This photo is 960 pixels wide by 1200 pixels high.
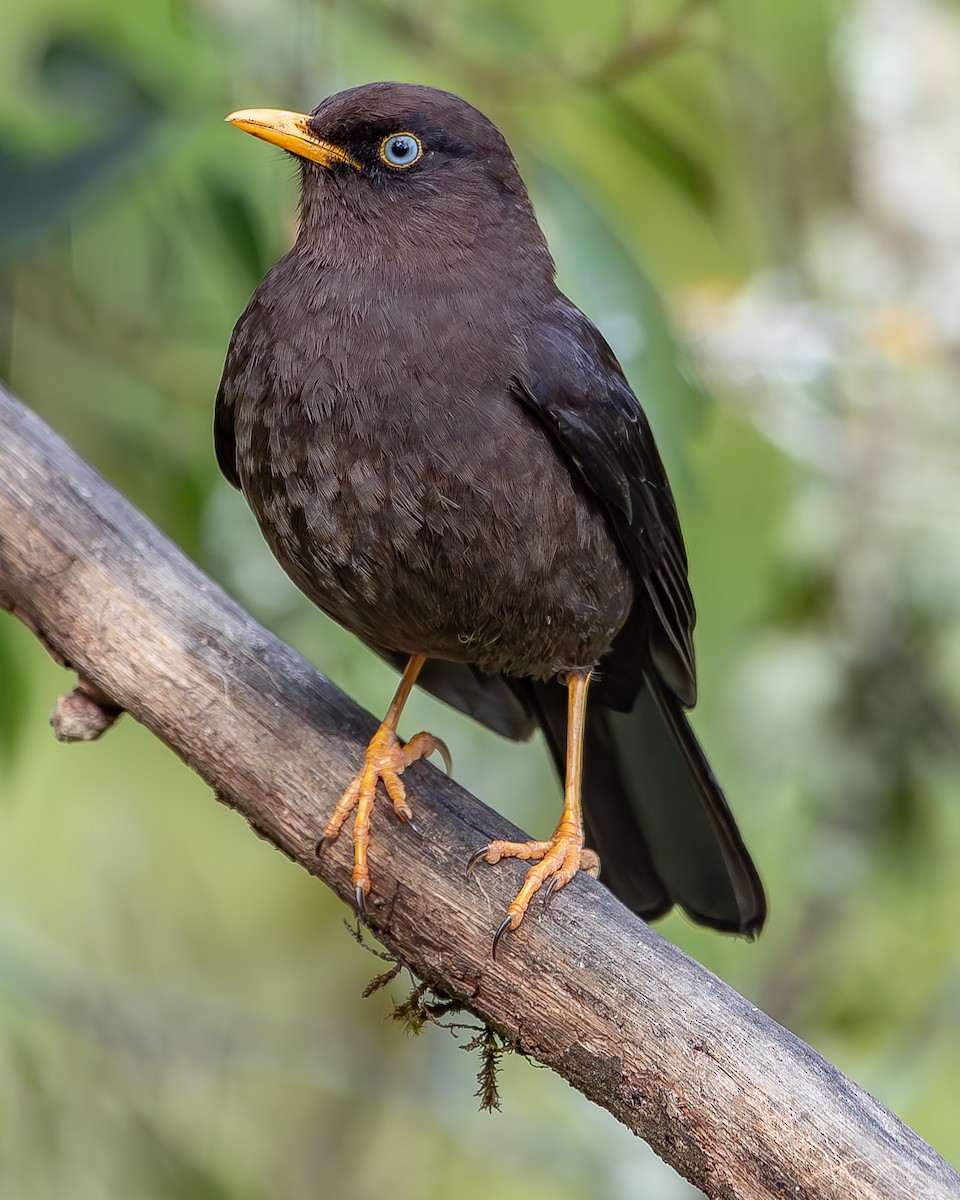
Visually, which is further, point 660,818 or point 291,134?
point 660,818

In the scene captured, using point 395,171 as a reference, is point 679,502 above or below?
above

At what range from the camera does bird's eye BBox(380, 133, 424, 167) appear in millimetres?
3727

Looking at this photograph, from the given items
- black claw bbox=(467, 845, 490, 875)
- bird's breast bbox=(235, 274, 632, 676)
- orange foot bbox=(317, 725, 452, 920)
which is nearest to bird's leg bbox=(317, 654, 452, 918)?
orange foot bbox=(317, 725, 452, 920)

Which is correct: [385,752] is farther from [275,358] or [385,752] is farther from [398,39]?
[398,39]

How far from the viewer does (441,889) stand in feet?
10.8

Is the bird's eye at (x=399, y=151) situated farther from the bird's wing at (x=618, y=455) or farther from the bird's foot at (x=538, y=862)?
the bird's foot at (x=538, y=862)

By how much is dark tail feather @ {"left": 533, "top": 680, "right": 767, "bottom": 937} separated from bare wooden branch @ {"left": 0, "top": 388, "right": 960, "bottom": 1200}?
63 centimetres

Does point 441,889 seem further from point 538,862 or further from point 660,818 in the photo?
point 660,818

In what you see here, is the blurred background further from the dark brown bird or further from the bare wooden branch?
the bare wooden branch

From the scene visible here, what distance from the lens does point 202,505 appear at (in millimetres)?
4398

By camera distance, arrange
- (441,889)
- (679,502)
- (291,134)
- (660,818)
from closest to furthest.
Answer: (441,889)
(291,134)
(660,818)
(679,502)

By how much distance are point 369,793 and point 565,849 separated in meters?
0.46

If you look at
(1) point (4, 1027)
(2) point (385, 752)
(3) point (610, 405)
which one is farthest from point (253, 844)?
(3) point (610, 405)

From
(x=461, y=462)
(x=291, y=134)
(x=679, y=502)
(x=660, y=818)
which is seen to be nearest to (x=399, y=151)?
(x=291, y=134)
